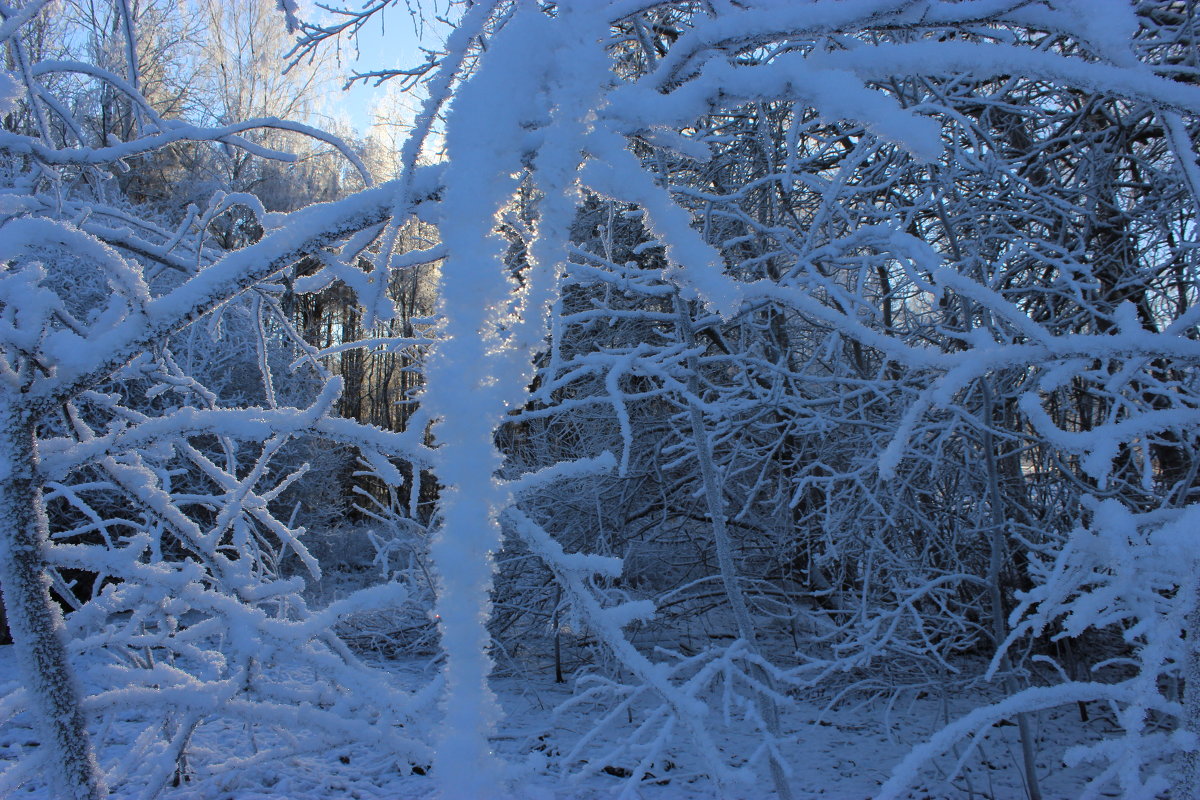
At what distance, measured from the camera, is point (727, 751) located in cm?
430

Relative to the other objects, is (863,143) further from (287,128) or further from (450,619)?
(450,619)

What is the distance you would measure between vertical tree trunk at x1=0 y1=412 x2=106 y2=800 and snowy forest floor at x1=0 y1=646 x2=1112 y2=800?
2365 millimetres

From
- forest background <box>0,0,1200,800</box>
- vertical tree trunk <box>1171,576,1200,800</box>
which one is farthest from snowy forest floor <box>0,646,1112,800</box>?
vertical tree trunk <box>1171,576,1200,800</box>

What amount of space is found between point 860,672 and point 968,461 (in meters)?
1.69

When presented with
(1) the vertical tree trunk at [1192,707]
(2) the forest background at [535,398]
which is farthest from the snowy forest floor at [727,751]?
(1) the vertical tree trunk at [1192,707]

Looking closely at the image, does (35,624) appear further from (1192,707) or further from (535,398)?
(1192,707)

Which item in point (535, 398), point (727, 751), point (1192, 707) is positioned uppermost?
point (535, 398)

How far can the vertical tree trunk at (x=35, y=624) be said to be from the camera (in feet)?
3.20

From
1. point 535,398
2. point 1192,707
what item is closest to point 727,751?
point 535,398

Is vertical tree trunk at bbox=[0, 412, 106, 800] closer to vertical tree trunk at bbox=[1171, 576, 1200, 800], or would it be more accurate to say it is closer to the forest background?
the forest background

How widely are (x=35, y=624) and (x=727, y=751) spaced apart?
4097 mm

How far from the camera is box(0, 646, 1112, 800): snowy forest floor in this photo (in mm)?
3570

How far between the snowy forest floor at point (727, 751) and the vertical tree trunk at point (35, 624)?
2.37m

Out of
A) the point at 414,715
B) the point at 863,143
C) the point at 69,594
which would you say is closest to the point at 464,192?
the point at 414,715
